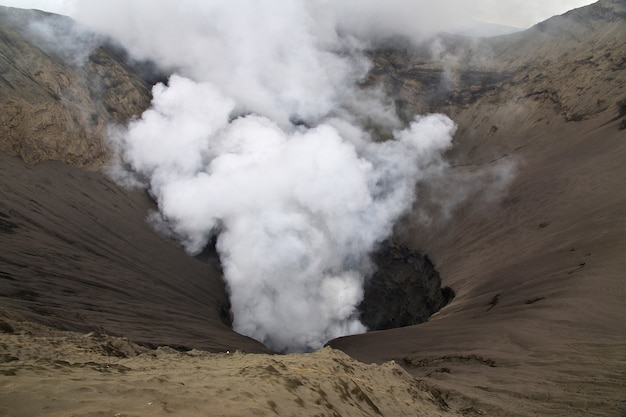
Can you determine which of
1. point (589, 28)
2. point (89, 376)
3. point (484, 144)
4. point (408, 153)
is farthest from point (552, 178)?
point (89, 376)

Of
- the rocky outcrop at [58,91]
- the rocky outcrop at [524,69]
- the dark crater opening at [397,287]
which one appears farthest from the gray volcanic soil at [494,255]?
the rocky outcrop at [58,91]

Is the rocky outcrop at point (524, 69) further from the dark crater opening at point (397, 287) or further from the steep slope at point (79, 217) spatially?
the steep slope at point (79, 217)

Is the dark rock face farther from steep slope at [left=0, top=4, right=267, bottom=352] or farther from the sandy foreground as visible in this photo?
the sandy foreground

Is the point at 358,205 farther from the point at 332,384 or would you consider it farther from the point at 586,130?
the point at 332,384

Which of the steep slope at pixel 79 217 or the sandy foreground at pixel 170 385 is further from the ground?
the steep slope at pixel 79 217

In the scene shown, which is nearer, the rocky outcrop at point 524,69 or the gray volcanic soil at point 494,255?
the gray volcanic soil at point 494,255

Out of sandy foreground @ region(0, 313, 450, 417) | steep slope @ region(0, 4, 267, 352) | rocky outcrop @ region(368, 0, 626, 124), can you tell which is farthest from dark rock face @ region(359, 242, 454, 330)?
sandy foreground @ region(0, 313, 450, 417)
